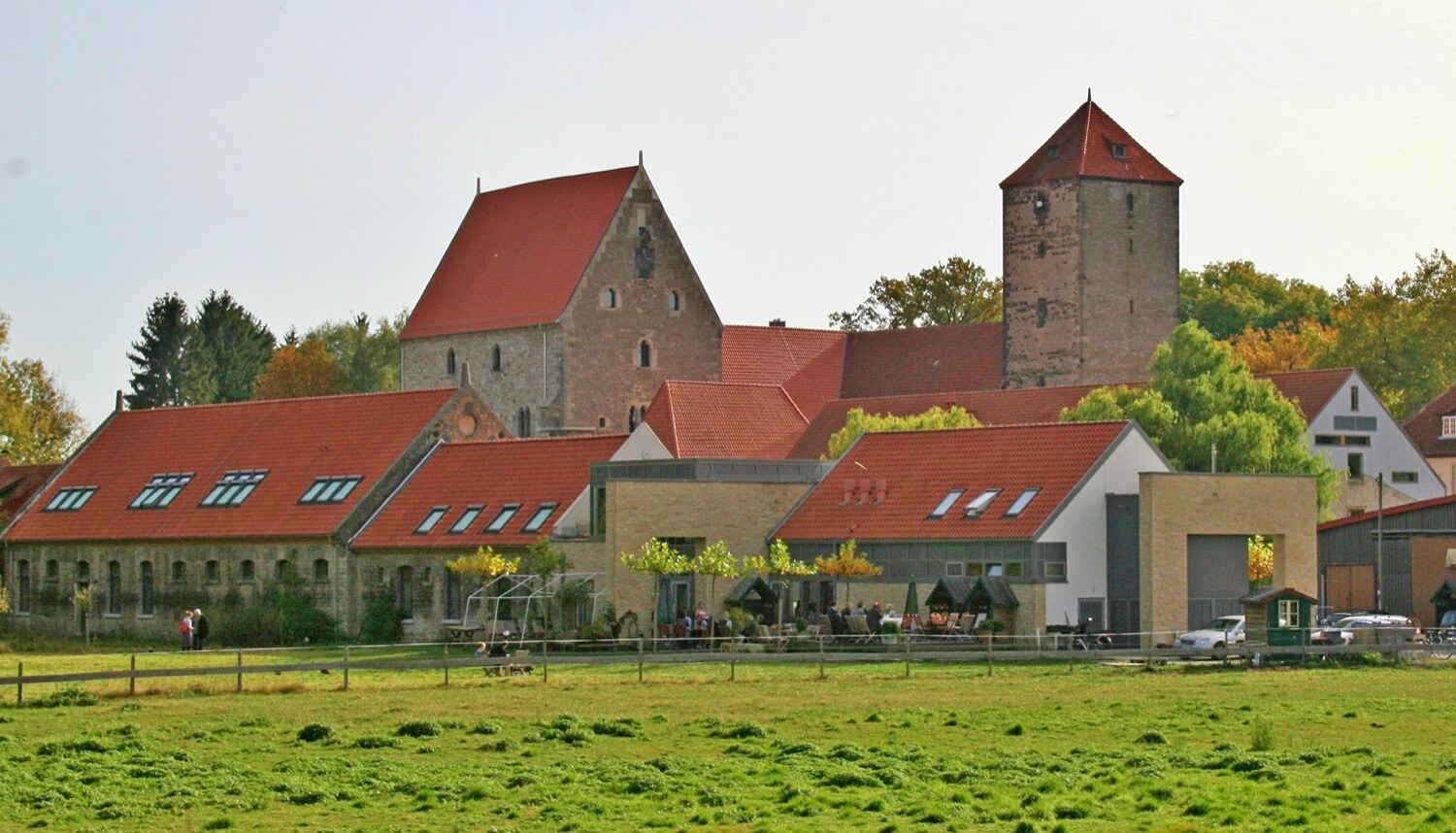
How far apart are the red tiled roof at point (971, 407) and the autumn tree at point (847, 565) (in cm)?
2326

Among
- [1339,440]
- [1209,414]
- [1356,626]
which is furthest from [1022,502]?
[1339,440]

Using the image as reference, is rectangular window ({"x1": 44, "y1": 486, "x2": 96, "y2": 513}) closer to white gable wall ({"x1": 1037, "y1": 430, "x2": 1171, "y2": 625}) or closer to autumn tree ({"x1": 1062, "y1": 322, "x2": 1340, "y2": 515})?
autumn tree ({"x1": 1062, "y1": 322, "x2": 1340, "y2": 515})

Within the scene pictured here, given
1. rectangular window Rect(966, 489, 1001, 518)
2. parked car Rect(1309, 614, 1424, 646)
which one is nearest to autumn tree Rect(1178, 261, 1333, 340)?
parked car Rect(1309, 614, 1424, 646)

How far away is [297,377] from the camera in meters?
135

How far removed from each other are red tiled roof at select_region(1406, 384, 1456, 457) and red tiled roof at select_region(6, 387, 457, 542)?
158ft

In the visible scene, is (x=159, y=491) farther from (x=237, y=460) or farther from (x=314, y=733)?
(x=314, y=733)

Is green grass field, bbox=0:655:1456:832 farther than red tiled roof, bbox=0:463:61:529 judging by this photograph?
No

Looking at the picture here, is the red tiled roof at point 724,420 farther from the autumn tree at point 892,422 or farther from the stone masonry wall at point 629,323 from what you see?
the stone masonry wall at point 629,323

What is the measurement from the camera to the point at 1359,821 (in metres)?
25.8

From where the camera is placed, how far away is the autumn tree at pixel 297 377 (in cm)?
13400

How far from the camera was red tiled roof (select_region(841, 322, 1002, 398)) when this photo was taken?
102 m

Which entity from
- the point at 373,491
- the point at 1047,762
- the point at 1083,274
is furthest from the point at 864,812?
the point at 1083,274

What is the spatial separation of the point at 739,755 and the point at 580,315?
208ft

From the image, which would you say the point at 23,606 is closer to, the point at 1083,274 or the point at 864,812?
the point at 1083,274
